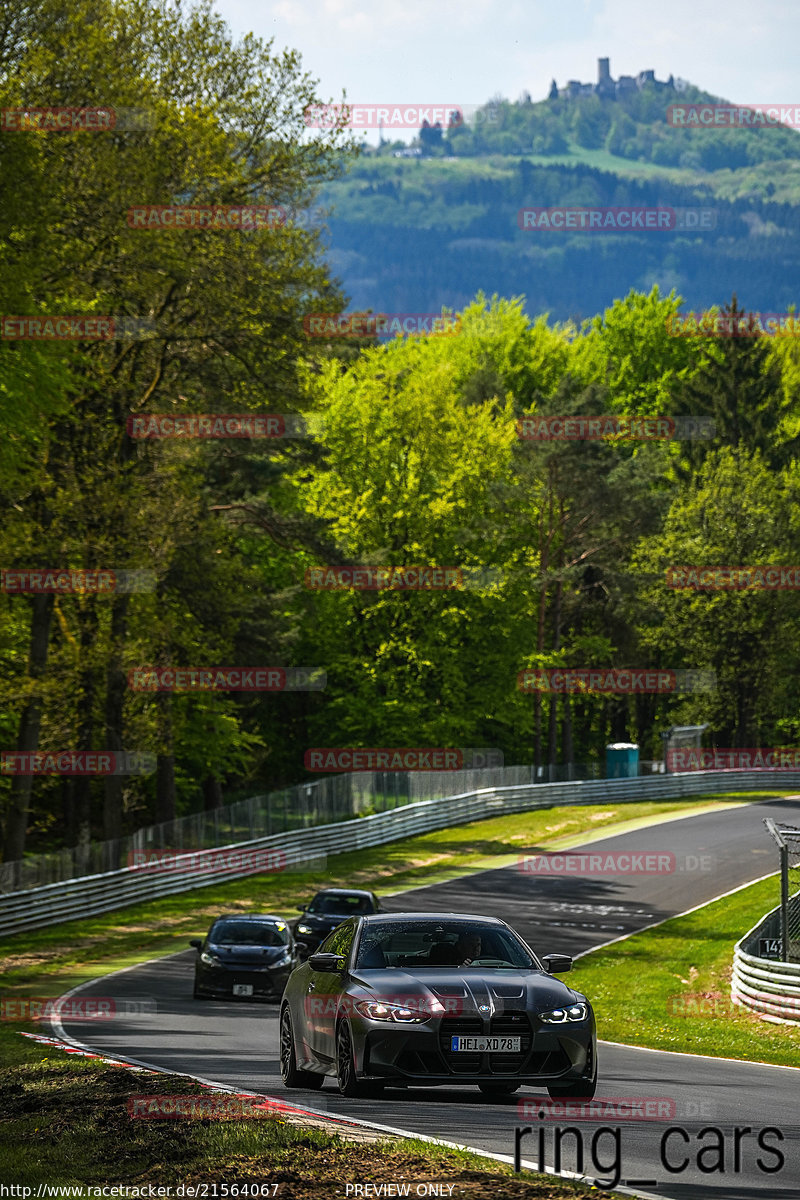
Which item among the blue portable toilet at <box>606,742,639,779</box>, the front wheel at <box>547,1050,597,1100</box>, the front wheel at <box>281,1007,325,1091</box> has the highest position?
the front wheel at <box>547,1050,597,1100</box>

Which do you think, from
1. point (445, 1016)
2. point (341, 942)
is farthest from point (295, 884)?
point (445, 1016)

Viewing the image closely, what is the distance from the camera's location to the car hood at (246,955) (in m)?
24.4

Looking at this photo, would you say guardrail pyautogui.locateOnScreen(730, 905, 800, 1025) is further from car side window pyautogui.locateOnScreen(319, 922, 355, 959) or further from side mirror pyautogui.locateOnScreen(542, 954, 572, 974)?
car side window pyautogui.locateOnScreen(319, 922, 355, 959)

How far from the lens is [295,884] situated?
4216 cm

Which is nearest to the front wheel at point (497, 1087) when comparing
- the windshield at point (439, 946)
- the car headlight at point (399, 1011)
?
the car headlight at point (399, 1011)

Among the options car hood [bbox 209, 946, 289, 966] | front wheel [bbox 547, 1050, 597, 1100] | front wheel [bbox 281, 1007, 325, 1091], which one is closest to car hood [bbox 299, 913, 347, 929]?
car hood [bbox 209, 946, 289, 966]

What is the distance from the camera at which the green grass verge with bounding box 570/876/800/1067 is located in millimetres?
20812

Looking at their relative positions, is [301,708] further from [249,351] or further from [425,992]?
[425,992]

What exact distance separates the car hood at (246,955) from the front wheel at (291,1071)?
11759mm

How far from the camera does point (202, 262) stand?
34.2 m

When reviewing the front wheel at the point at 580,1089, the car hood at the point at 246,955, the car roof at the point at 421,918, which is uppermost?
the car roof at the point at 421,918

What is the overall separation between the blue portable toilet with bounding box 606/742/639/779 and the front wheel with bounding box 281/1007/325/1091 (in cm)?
4947

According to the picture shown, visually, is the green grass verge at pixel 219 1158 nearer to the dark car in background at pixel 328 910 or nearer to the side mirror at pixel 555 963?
the side mirror at pixel 555 963

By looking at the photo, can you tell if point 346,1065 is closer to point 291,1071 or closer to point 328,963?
point 328,963
